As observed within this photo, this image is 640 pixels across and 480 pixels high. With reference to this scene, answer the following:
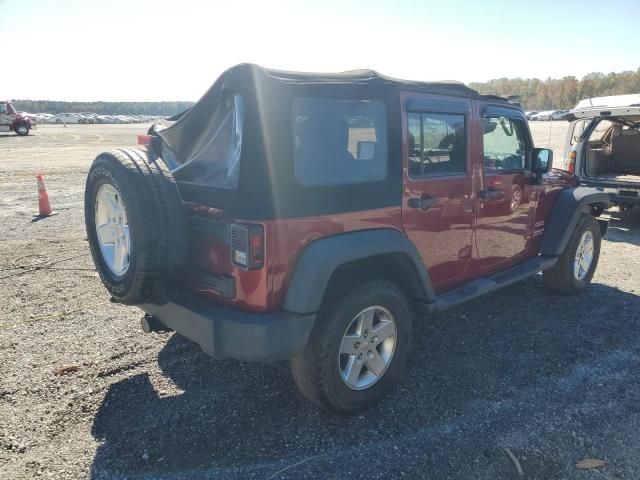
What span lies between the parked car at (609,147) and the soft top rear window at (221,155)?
17.3 feet

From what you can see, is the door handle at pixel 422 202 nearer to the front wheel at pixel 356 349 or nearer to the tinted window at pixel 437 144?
the tinted window at pixel 437 144

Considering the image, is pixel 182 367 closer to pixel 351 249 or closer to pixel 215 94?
pixel 351 249

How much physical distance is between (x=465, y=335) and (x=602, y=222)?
277cm

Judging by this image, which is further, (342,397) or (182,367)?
(182,367)

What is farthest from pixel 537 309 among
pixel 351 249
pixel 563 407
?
pixel 351 249

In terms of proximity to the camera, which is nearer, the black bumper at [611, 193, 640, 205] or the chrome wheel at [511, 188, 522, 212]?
the chrome wheel at [511, 188, 522, 212]

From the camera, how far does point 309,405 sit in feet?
10.2

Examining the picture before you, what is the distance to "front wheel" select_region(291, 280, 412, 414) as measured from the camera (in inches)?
108

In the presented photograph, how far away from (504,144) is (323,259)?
2.38 metres

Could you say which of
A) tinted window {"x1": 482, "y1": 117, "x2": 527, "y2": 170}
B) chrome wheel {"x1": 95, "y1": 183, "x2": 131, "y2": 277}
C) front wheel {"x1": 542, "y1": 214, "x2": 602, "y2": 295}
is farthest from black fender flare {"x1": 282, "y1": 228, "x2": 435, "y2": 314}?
front wheel {"x1": 542, "y1": 214, "x2": 602, "y2": 295}

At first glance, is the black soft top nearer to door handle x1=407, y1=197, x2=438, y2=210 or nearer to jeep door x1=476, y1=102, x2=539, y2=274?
door handle x1=407, y1=197, x2=438, y2=210

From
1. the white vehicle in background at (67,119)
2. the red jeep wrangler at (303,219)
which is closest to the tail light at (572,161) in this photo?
the red jeep wrangler at (303,219)

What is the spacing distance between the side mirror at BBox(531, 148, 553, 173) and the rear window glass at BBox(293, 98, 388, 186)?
6.52 feet

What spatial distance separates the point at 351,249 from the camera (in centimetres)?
270
